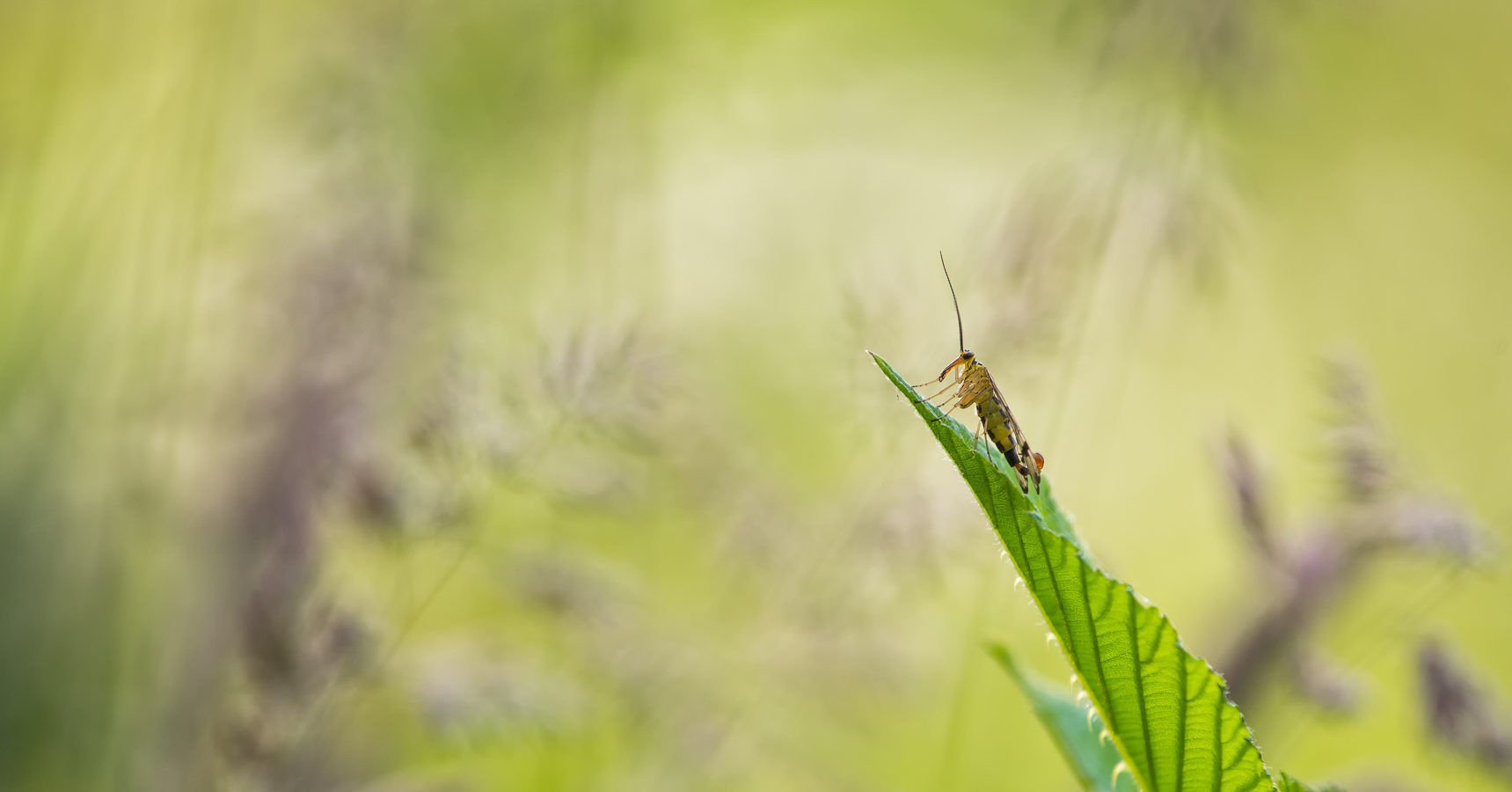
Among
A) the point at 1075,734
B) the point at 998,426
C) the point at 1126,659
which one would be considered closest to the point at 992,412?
the point at 998,426

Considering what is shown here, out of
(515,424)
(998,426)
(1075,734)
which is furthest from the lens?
(515,424)

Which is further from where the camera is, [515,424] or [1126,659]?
[515,424]

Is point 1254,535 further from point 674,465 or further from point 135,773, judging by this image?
point 135,773

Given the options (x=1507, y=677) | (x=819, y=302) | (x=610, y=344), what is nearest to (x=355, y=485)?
(x=610, y=344)

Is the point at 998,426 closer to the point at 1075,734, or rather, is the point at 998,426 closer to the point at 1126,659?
the point at 1075,734

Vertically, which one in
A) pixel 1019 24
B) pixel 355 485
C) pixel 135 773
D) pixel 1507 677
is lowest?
pixel 135 773

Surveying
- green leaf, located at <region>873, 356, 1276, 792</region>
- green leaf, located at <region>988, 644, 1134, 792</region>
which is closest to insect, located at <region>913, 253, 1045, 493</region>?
green leaf, located at <region>988, 644, 1134, 792</region>

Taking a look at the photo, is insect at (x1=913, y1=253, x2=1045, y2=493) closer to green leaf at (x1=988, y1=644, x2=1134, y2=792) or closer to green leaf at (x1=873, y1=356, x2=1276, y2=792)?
green leaf at (x1=988, y1=644, x2=1134, y2=792)

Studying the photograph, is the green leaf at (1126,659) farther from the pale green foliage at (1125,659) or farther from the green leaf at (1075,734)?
the green leaf at (1075,734)
